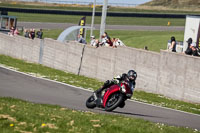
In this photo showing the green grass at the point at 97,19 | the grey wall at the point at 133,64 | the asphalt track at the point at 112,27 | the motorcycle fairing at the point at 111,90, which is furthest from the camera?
the green grass at the point at 97,19

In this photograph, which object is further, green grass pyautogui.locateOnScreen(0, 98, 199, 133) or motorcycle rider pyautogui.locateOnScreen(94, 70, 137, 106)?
motorcycle rider pyautogui.locateOnScreen(94, 70, 137, 106)

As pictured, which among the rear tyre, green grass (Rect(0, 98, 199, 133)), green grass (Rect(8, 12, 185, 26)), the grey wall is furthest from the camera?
green grass (Rect(8, 12, 185, 26))

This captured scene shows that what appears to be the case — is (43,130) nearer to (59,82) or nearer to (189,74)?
(189,74)

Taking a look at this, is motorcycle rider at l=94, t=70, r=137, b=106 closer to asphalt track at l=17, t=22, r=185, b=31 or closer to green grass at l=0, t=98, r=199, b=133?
green grass at l=0, t=98, r=199, b=133

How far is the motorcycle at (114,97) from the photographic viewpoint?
13.5 metres

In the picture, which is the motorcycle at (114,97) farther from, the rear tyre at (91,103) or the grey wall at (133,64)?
the grey wall at (133,64)

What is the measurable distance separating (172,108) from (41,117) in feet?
27.8

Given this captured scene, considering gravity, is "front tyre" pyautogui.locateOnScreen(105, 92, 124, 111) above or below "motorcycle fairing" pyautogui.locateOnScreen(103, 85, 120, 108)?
below

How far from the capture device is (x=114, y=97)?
13.8 meters

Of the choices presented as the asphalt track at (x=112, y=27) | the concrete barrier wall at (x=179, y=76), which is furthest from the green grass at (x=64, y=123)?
the asphalt track at (x=112, y=27)

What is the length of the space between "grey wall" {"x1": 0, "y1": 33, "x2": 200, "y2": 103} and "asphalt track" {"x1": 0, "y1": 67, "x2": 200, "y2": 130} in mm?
2842

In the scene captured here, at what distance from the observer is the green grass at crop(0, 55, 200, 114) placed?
18661 millimetres

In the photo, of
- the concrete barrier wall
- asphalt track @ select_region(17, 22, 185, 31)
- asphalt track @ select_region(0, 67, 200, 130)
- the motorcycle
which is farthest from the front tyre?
asphalt track @ select_region(17, 22, 185, 31)

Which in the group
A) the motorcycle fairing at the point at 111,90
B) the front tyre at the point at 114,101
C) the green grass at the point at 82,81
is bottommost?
the green grass at the point at 82,81
